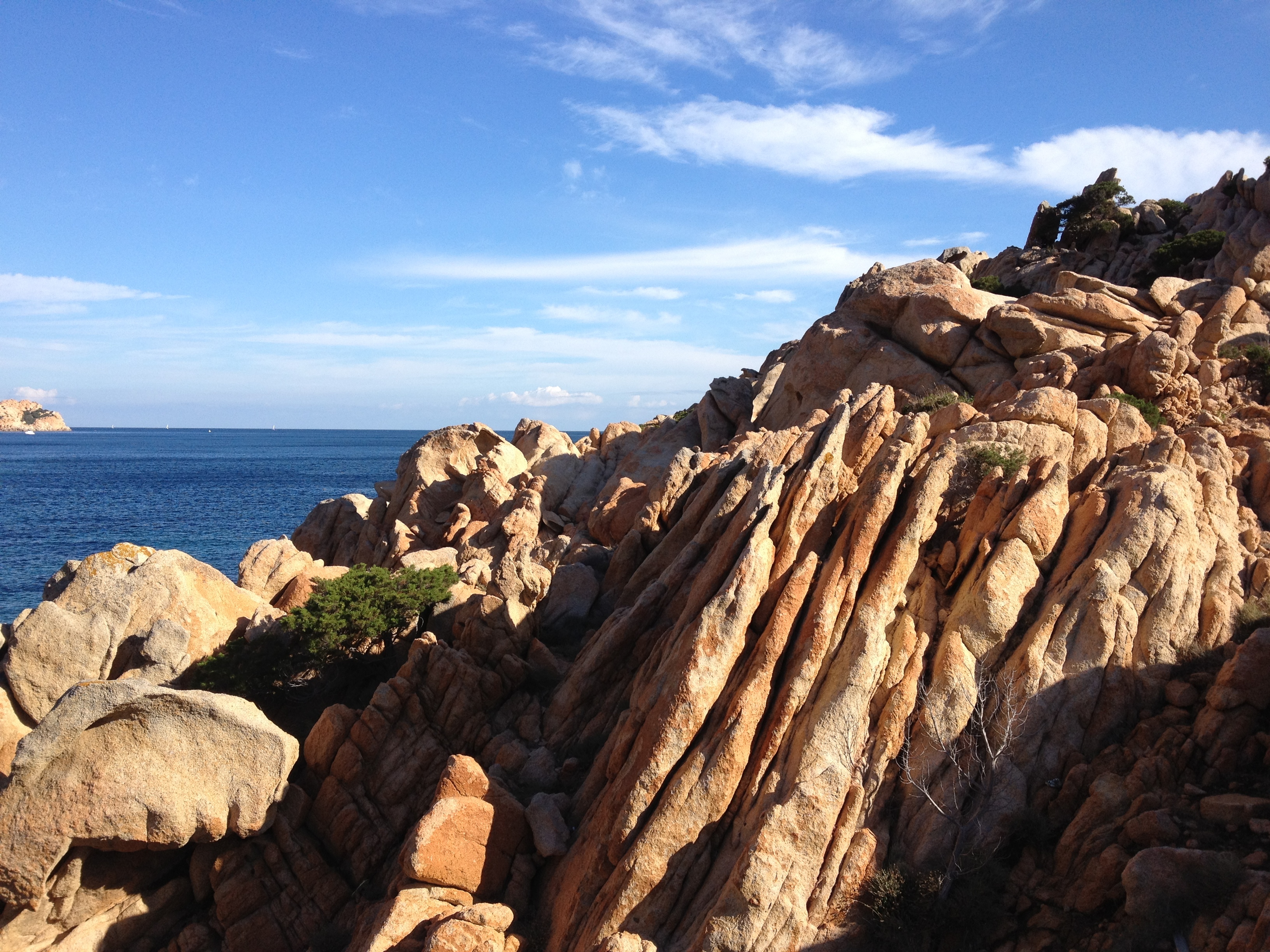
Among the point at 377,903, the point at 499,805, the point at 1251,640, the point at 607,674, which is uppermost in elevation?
the point at 1251,640

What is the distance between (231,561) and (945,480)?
210 ft

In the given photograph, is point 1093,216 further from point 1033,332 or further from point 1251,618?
point 1251,618

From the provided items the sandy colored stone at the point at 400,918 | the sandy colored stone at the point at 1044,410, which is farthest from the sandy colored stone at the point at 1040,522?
the sandy colored stone at the point at 400,918

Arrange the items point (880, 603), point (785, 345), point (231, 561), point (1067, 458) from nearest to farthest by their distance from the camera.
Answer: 1. point (880, 603)
2. point (1067, 458)
3. point (785, 345)
4. point (231, 561)

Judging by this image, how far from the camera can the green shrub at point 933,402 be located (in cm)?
3262

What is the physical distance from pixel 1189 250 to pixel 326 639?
51.7m

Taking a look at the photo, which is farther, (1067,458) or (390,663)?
(390,663)

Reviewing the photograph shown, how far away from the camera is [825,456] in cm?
2295

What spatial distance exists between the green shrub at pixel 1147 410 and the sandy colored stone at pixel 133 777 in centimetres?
2687

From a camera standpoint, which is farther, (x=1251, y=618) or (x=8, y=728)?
(x=8, y=728)

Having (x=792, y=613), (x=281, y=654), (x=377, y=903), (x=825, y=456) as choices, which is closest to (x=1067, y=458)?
(x=825, y=456)

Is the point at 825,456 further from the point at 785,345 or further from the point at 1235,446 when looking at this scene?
the point at 785,345

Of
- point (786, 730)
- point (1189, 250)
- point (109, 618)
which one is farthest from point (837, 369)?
point (109, 618)

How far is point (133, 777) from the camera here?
20531mm
